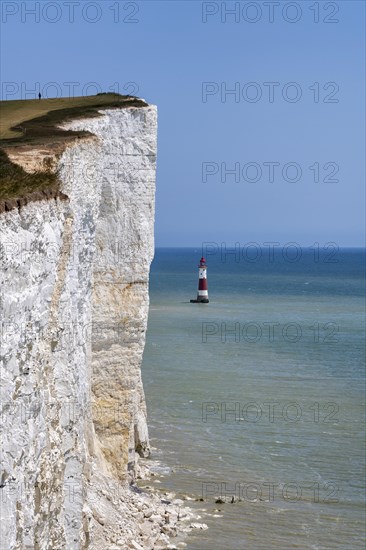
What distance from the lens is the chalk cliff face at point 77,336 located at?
10594mm

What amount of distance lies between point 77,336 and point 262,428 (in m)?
16.2

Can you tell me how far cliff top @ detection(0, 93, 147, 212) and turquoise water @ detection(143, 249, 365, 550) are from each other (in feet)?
28.0

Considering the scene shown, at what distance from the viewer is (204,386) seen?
1422 inches

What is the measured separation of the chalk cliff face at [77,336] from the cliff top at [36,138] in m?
0.19

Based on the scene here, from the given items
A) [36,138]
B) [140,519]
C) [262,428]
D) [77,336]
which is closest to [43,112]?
[36,138]

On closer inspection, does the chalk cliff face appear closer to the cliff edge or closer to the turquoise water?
the cliff edge

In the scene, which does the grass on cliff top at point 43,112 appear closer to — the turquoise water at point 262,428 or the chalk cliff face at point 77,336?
the chalk cliff face at point 77,336

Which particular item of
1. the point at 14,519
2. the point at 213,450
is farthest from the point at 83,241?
the point at 213,450

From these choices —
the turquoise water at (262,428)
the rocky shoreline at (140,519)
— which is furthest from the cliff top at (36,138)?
the turquoise water at (262,428)

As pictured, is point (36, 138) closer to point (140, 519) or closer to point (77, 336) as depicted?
point (77, 336)

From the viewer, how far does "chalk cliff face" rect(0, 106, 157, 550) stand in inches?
417

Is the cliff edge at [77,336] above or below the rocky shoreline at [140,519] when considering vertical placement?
above

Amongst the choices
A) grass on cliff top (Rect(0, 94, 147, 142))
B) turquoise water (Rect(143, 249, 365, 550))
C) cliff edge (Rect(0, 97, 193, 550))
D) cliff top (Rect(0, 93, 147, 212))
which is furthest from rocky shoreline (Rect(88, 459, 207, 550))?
grass on cliff top (Rect(0, 94, 147, 142))

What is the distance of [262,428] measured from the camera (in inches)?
1152
